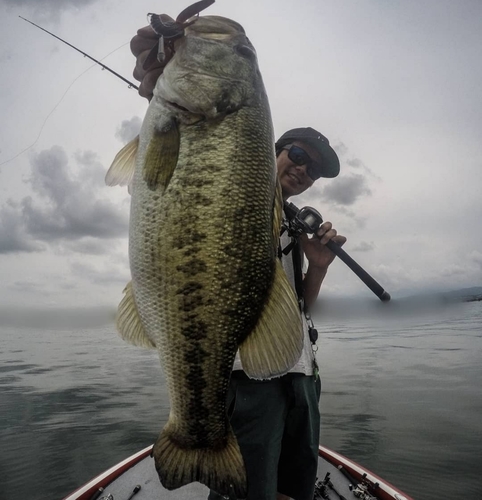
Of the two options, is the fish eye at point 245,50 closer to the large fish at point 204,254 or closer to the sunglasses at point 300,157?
the large fish at point 204,254

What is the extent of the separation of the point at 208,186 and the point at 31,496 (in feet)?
33.5

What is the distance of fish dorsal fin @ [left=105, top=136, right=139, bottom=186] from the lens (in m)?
1.94

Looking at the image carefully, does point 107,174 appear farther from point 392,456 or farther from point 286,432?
point 392,456

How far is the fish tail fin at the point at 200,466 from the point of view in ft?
5.82

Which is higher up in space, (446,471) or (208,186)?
(208,186)

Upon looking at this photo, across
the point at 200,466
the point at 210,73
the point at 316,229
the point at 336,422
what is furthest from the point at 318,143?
the point at 336,422

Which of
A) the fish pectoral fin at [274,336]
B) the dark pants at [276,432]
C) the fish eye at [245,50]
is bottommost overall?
the dark pants at [276,432]

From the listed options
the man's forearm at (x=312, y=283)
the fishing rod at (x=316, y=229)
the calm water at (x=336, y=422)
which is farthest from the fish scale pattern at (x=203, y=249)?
the calm water at (x=336, y=422)

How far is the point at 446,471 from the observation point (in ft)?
30.5

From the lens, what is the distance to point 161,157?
1719 millimetres

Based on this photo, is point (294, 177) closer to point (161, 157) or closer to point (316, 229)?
point (316, 229)

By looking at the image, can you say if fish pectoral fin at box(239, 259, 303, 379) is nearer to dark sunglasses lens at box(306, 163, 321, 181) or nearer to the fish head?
the fish head

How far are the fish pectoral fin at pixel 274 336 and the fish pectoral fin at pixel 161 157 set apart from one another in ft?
2.26

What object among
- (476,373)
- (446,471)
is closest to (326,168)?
(446,471)
